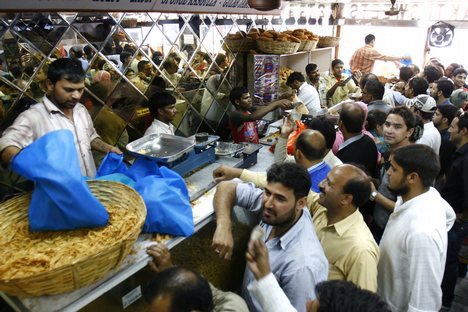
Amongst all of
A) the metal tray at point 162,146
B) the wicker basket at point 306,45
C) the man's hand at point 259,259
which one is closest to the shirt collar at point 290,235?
the man's hand at point 259,259

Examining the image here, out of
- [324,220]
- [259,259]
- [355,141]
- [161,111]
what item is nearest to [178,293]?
[259,259]

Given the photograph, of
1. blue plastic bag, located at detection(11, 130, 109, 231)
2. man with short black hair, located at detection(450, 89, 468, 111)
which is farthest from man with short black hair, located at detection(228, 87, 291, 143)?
man with short black hair, located at detection(450, 89, 468, 111)

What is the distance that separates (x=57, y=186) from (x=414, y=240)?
1791mm

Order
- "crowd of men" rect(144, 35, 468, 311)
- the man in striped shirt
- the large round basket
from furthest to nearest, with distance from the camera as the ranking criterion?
1. the man in striped shirt
2. "crowd of men" rect(144, 35, 468, 311)
3. the large round basket

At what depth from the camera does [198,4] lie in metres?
3.48

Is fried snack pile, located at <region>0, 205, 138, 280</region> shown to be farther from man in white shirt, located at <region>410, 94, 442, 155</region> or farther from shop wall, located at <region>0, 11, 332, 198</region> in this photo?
man in white shirt, located at <region>410, 94, 442, 155</region>

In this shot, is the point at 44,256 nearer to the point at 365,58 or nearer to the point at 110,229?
the point at 110,229

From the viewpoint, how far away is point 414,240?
1881 mm

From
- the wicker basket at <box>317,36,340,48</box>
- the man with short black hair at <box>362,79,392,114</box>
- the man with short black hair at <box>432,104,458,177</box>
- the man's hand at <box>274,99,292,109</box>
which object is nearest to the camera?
the man with short black hair at <box>432,104,458,177</box>

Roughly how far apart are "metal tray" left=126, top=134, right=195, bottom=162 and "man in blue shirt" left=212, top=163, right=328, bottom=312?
0.50 meters

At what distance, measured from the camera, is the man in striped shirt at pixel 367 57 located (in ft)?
24.8

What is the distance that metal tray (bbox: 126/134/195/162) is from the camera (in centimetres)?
233

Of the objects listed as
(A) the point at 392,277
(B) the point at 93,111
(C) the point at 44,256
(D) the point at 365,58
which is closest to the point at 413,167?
(A) the point at 392,277

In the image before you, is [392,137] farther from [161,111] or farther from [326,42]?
[326,42]
